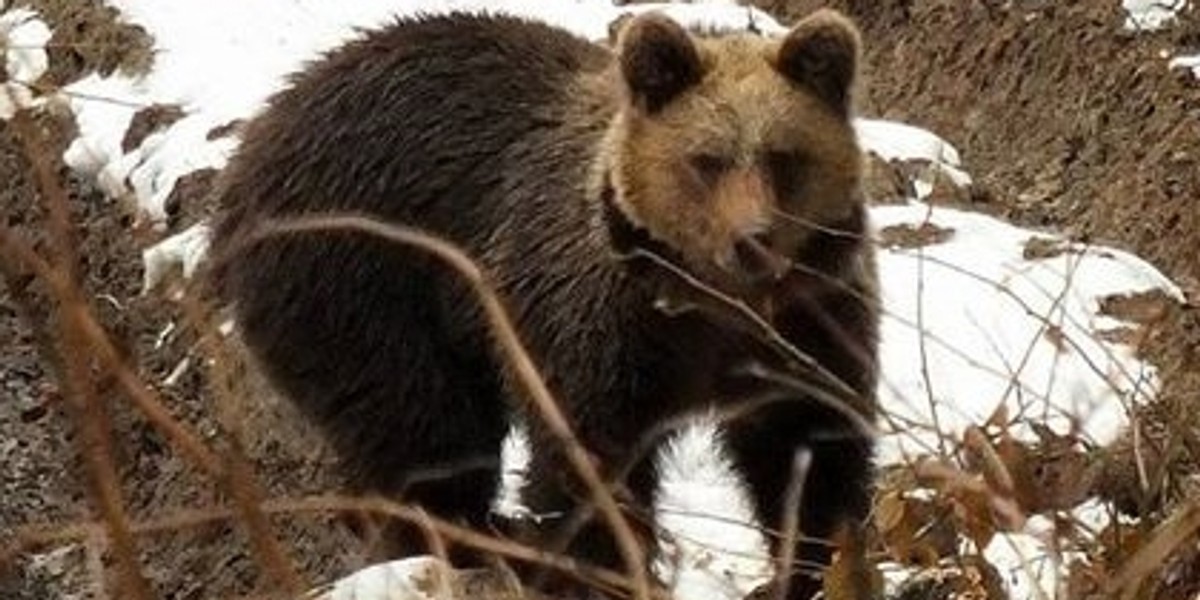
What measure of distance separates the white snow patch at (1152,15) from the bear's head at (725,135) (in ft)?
Result: 8.68

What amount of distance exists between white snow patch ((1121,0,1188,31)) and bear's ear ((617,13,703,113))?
2.78m

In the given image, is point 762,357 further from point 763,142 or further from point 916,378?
point 916,378

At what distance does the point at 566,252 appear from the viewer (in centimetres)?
607

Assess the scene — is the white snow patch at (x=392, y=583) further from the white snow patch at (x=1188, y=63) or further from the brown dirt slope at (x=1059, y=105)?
the white snow patch at (x=1188, y=63)

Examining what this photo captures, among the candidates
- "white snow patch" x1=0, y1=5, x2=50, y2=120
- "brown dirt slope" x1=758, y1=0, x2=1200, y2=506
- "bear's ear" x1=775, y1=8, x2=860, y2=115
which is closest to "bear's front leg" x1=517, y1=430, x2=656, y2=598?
"bear's ear" x1=775, y1=8, x2=860, y2=115

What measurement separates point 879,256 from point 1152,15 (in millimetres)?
1808

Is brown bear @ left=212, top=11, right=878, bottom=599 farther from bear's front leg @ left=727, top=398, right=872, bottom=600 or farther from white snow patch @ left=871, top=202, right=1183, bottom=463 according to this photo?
white snow patch @ left=871, top=202, right=1183, bottom=463

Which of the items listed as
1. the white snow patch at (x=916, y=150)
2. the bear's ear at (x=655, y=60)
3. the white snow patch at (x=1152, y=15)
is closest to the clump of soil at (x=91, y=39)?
the white snow patch at (x=916, y=150)

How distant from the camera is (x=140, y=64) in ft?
32.3

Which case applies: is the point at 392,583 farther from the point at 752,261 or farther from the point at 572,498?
the point at 752,261

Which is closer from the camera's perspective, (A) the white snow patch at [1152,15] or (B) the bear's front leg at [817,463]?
(B) the bear's front leg at [817,463]

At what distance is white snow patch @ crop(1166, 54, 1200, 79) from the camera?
805cm

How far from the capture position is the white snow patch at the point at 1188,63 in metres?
8.05

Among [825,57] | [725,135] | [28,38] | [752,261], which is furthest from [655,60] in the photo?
[28,38]
